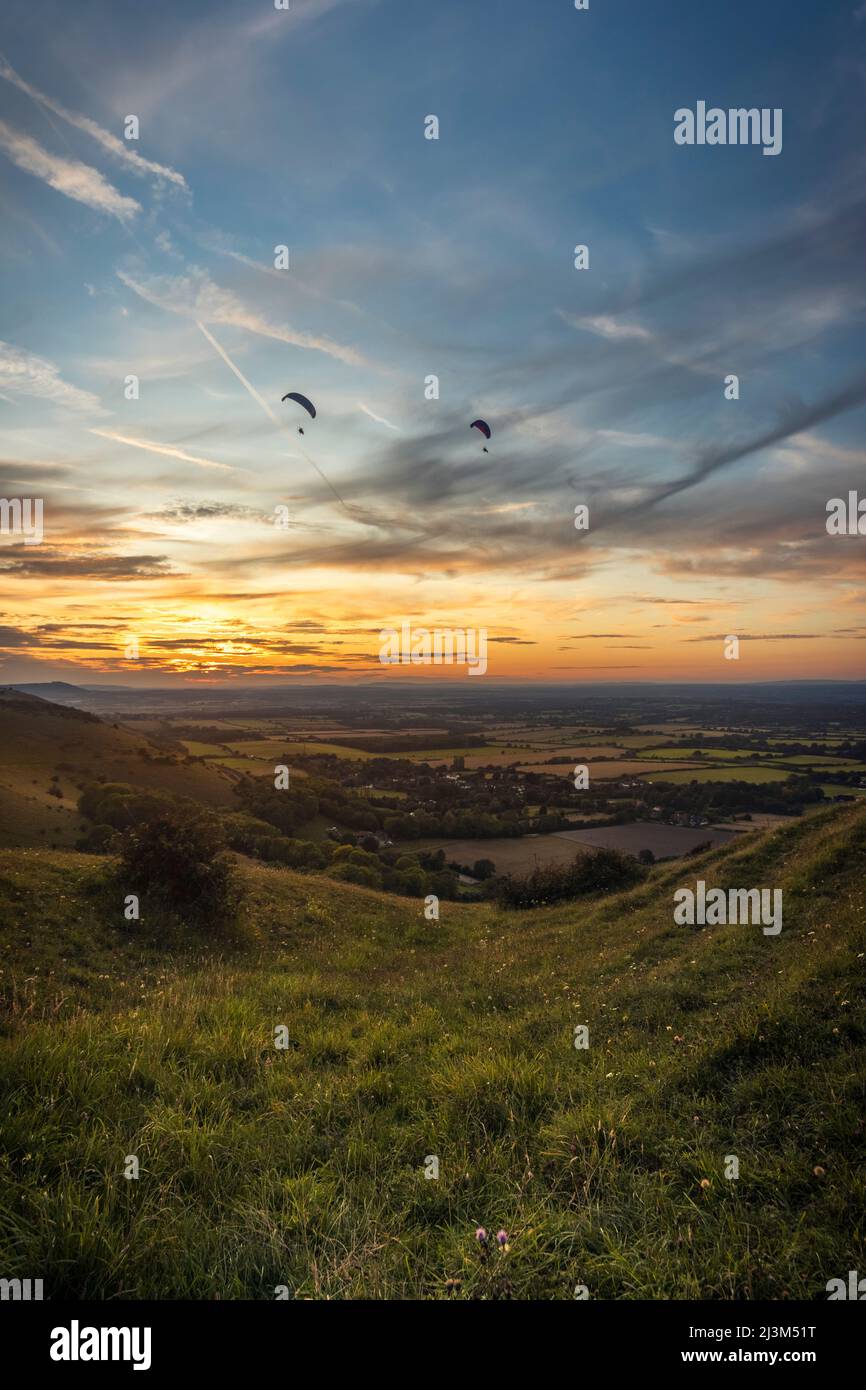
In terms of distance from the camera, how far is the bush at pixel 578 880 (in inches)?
1057

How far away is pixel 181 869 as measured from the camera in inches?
703

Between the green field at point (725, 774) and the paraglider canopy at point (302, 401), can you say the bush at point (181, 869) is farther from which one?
the green field at point (725, 774)

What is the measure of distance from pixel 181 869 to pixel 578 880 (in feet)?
58.5

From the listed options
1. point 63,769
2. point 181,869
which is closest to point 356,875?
point 181,869

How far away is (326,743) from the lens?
99.6 metres

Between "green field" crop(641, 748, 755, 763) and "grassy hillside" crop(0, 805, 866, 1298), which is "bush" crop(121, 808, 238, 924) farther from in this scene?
"green field" crop(641, 748, 755, 763)

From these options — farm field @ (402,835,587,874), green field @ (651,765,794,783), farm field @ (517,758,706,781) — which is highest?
green field @ (651,765,794,783)

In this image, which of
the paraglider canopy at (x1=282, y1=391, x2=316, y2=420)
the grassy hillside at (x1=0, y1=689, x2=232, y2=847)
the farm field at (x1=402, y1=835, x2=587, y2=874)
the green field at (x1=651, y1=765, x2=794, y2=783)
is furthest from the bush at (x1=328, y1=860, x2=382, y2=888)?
the green field at (x1=651, y1=765, x2=794, y2=783)

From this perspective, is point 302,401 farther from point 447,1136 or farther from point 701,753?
point 701,753

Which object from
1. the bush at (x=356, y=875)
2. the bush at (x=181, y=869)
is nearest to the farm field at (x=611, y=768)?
the bush at (x=356, y=875)

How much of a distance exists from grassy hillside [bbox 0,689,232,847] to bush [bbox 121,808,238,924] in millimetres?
14900

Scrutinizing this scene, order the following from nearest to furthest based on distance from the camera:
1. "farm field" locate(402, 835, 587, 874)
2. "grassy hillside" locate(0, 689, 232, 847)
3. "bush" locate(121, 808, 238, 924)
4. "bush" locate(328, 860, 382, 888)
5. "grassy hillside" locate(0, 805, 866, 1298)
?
"grassy hillside" locate(0, 805, 866, 1298) → "bush" locate(121, 808, 238, 924) → "grassy hillside" locate(0, 689, 232, 847) → "bush" locate(328, 860, 382, 888) → "farm field" locate(402, 835, 587, 874)

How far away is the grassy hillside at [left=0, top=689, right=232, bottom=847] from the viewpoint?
32562 mm

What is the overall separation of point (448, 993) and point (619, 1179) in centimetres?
690
